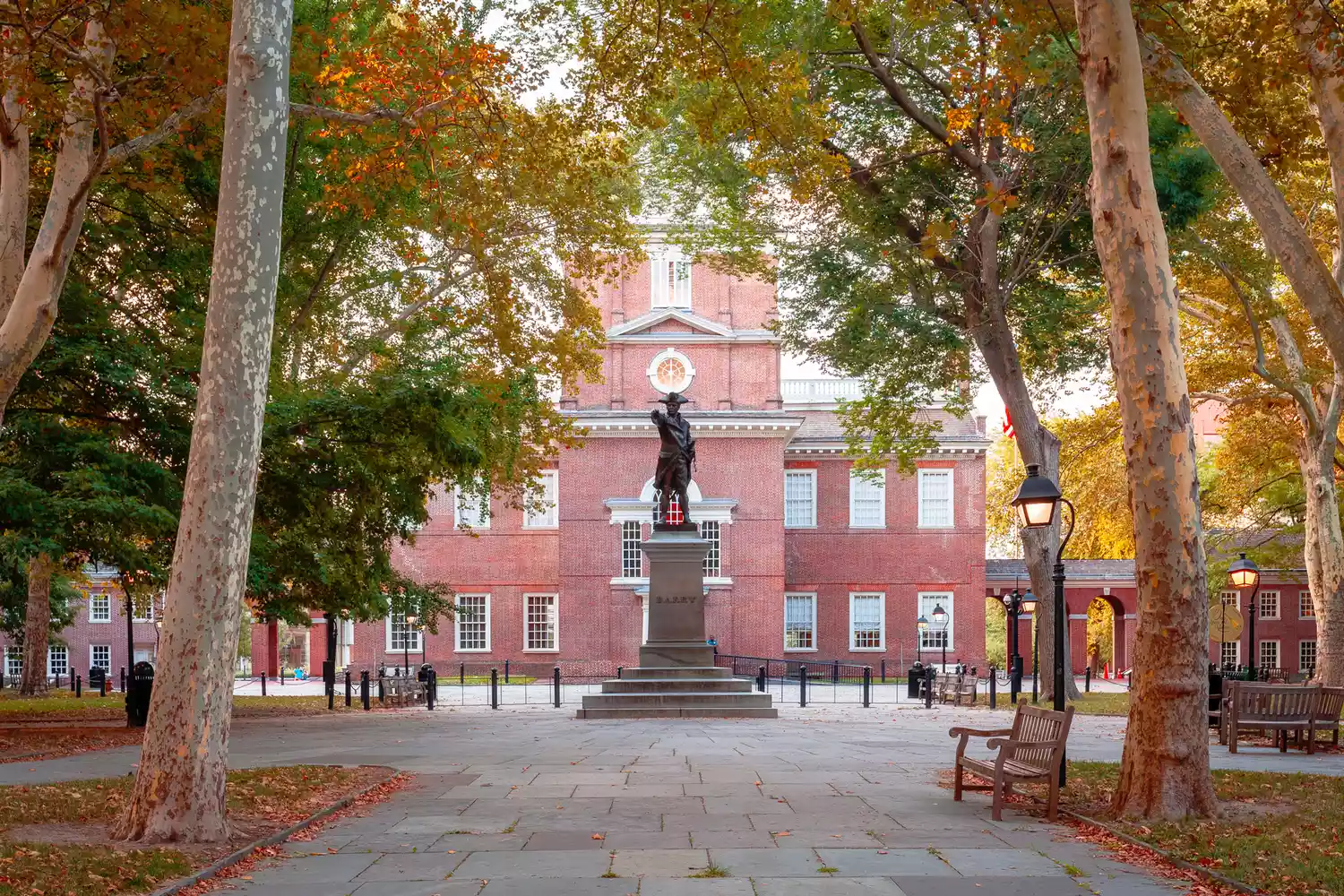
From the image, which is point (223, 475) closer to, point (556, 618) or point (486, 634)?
point (556, 618)

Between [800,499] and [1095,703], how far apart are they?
65.1 feet

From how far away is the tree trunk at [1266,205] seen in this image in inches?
423

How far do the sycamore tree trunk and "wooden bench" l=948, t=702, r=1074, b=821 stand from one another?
5.33m

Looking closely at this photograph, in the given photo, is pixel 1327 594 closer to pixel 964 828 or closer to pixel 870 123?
pixel 870 123

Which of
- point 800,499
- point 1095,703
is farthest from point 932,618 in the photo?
point 1095,703

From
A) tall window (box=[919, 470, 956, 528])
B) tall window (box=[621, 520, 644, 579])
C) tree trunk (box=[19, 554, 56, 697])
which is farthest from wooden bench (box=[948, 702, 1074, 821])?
tall window (box=[919, 470, 956, 528])

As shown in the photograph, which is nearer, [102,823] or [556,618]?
[102,823]

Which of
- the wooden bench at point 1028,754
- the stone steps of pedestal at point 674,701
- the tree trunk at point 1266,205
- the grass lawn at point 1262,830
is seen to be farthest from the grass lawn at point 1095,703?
the tree trunk at point 1266,205

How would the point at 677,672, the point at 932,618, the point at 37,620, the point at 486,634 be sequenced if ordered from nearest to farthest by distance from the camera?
the point at 677,672 < the point at 37,620 < the point at 932,618 < the point at 486,634

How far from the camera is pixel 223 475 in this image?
857 cm

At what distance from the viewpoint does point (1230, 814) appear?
923 centimetres

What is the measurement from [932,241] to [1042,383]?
16568 millimetres

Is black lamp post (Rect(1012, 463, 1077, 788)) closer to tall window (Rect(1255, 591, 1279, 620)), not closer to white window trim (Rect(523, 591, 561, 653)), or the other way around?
white window trim (Rect(523, 591, 561, 653))

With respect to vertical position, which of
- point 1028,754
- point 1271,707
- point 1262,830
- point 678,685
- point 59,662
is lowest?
point 59,662
